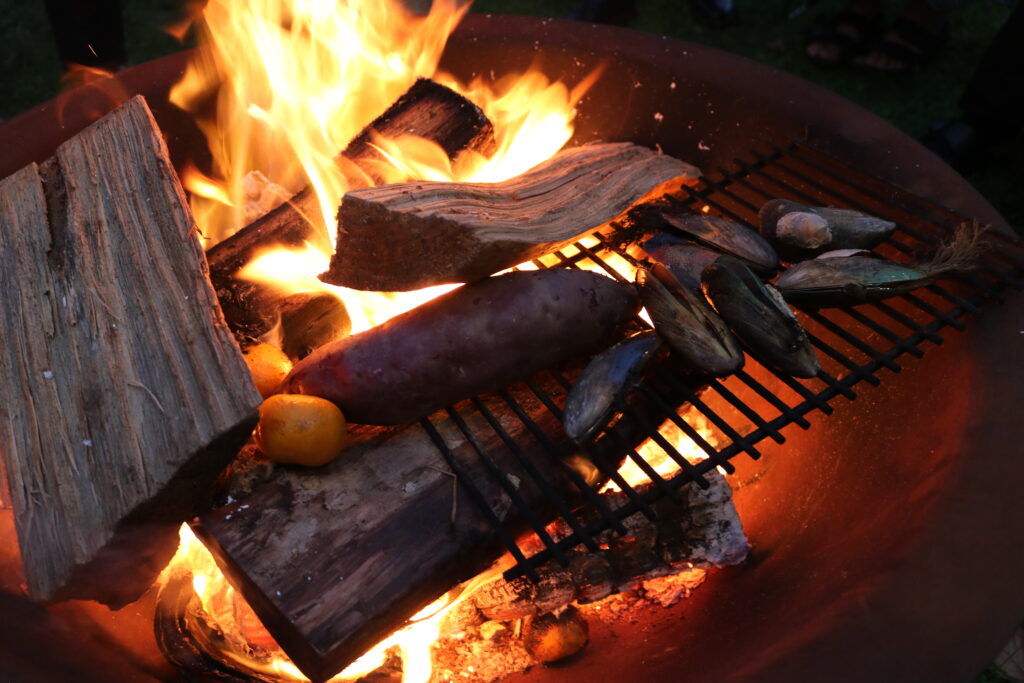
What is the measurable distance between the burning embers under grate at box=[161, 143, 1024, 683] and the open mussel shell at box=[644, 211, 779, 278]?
0.15m

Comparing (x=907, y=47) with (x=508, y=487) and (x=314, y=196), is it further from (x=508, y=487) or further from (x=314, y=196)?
(x=508, y=487)

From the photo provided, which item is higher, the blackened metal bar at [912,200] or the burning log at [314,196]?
the burning log at [314,196]

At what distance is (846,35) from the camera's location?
4.45 meters

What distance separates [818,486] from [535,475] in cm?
88

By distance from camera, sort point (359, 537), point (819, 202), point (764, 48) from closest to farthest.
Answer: point (359, 537), point (819, 202), point (764, 48)

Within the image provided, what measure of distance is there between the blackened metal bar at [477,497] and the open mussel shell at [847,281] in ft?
2.99

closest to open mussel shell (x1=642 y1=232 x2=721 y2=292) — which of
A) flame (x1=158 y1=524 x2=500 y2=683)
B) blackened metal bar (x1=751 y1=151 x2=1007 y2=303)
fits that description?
blackened metal bar (x1=751 y1=151 x2=1007 y2=303)

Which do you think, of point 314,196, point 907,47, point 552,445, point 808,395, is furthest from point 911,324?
point 907,47

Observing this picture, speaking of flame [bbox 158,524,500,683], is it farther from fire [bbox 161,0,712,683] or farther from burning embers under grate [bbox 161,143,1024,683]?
fire [bbox 161,0,712,683]

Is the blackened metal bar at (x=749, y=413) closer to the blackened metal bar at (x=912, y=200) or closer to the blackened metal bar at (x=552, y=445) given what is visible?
the blackened metal bar at (x=552, y=445)

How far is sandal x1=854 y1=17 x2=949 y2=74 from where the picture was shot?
14.1ft

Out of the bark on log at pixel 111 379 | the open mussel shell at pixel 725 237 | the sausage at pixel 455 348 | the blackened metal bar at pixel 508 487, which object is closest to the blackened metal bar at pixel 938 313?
the open mussel shell at pixel 725 237

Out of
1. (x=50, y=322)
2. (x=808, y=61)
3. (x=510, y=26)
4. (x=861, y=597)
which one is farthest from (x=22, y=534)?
(x=808, y=61)

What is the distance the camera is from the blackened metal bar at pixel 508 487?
1336 millimetres
